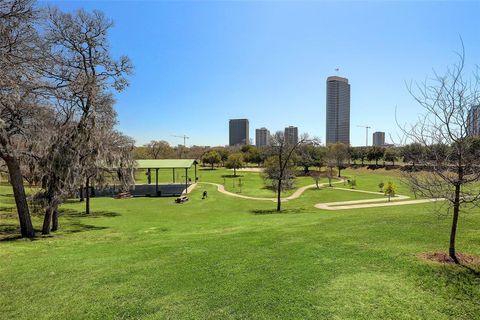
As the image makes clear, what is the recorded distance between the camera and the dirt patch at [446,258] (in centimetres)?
770

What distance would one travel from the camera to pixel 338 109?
166125 mm

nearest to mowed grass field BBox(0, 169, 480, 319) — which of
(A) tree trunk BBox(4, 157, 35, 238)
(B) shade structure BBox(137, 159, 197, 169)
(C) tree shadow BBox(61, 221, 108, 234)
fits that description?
(A) tree trunk BBox(4, 157, 35, 238)

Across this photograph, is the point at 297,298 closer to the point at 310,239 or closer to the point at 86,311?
the point at 86,311

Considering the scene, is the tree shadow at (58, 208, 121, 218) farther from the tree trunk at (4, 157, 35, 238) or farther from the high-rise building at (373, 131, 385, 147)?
the high-rise building at (373, 131, 385, 147)

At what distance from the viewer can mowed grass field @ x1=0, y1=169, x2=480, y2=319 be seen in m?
5.73

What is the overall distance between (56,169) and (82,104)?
3.54 m

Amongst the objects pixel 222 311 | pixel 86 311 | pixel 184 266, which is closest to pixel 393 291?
pixel 222 311

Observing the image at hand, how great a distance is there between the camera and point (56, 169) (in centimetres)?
1453

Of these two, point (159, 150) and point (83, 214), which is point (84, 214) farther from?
point (159, 150)

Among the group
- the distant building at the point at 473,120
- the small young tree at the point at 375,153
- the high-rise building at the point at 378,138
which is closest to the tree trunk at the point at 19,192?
the distant building at the point at 473,120

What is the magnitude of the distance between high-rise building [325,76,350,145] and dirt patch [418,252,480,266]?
157391 mm

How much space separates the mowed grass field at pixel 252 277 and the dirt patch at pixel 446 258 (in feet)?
0.91

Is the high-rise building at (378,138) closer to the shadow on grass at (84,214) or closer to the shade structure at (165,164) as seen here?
the shade structure at (165,164)

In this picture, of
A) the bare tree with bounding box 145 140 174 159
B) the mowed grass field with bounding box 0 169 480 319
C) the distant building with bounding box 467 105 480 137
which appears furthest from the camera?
the bare tree with bounding box 145 140 174 159
